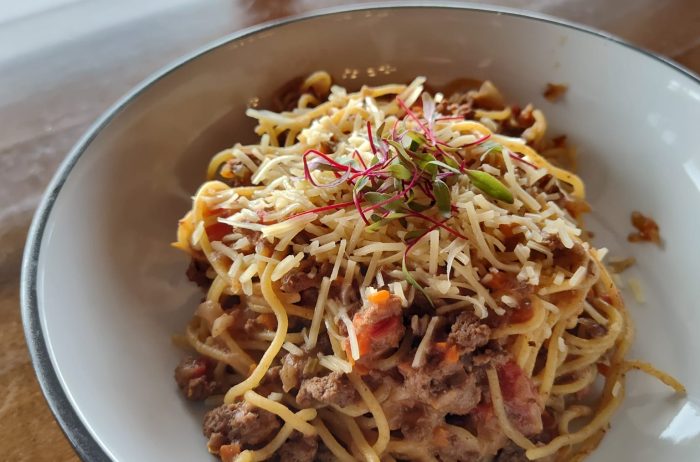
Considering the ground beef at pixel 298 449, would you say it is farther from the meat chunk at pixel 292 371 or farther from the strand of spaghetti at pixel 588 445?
the strand of spaghetti at pixel 588 445

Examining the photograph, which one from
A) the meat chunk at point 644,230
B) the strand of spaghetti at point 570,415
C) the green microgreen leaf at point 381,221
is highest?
the green microgreen leaf at point 381,221

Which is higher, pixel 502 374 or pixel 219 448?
pixel 502 374

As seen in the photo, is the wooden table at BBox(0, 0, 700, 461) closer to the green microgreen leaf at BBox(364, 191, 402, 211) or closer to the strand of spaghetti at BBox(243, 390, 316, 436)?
the strand of spaghetti at BBox(243, 390, 316, 436)

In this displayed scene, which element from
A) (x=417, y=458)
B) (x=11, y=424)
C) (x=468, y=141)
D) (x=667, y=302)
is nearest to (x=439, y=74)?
(x=468, y=141)

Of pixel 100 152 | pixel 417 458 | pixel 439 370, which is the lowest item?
pixel 417 458

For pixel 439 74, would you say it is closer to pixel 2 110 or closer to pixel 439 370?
pixel 439 370

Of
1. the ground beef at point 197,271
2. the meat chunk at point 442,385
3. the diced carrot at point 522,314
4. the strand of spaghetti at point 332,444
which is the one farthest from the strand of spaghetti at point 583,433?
the ground beef at point 197,271

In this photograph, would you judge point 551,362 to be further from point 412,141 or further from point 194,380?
point 194,380
